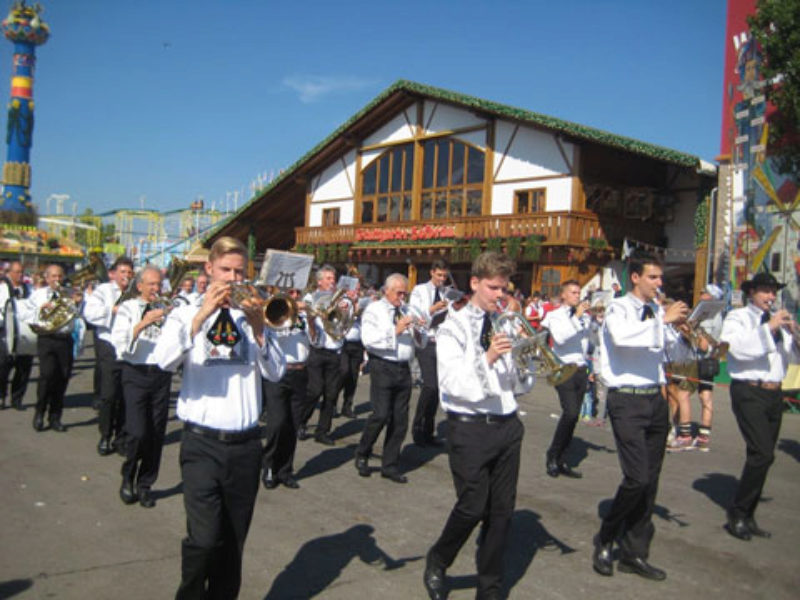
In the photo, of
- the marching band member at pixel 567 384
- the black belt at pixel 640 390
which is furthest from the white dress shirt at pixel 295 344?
the black belt at pixel 640 390

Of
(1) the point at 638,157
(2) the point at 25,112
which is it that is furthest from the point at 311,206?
(2) the point at 25,112

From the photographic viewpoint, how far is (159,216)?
51219 millimetres

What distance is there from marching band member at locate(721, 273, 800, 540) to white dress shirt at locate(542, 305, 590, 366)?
1.66m

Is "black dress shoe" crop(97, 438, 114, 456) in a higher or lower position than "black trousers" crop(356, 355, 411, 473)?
lower

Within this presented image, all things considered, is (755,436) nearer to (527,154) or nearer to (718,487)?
(718,487)

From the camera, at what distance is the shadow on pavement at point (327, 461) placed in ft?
22.4

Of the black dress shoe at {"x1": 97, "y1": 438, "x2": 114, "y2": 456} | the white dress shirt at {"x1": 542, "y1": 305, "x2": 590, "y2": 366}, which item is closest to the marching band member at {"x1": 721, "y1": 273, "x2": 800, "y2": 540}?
the white dress shirt at {"x1": 542, "y1": 305, "x2": 590, "y2": 366}

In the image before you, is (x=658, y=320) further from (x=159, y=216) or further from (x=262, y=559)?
(x=159, y=216)

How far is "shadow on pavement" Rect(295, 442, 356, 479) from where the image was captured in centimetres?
684

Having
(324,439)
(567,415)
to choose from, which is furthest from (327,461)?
(567,415)

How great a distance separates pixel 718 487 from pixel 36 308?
28.4ft

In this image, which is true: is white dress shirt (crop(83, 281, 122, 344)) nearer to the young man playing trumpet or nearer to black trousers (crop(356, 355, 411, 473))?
the young man playing trumpet

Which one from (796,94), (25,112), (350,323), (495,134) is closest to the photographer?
(350,323)

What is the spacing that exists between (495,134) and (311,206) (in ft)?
34.4
